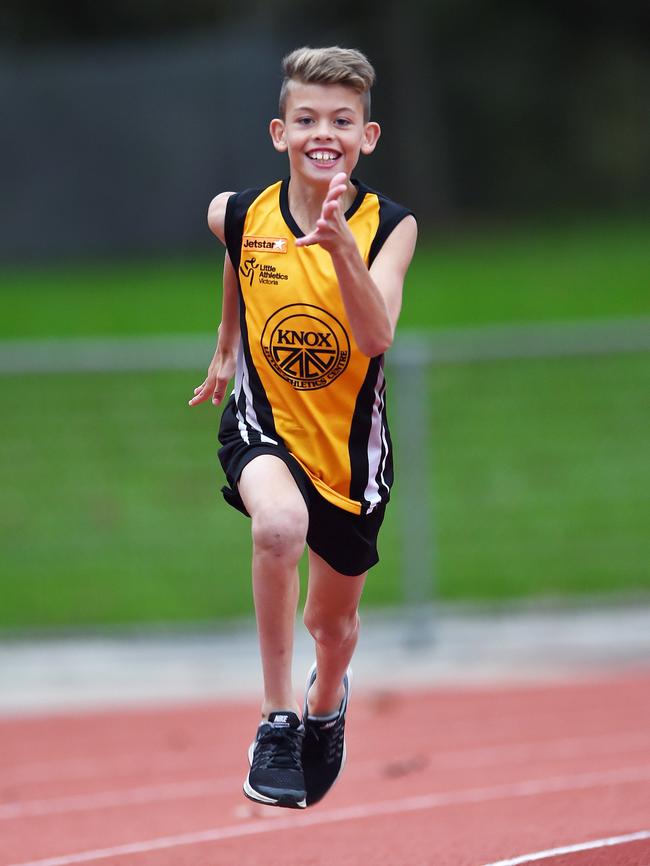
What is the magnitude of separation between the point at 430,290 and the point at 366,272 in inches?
740

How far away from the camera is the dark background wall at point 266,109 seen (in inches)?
944

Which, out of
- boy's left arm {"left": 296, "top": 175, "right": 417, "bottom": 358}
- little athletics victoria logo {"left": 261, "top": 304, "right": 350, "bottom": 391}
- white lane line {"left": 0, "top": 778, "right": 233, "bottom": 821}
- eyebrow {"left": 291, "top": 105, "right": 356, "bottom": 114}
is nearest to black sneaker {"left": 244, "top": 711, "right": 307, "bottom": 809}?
little athletics victoria logo {"left": 261, "top": 304, "right": 350, "bottom": 391}

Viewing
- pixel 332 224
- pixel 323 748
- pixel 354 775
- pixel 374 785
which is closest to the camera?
pixel 332 224

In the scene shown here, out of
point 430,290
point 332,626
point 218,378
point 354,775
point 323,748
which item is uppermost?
point 218,378

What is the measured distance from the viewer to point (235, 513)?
476 inches

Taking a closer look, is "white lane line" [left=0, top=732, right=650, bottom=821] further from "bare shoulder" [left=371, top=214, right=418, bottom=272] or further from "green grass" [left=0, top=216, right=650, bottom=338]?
"green grass" [left=0, top=216, right=650, bottom=338]

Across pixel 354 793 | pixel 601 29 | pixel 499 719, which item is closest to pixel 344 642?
pixel 354 793

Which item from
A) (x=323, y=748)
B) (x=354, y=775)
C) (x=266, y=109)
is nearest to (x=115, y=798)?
(x=354, y=775)

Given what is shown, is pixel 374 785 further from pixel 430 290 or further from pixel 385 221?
pixel 430 290

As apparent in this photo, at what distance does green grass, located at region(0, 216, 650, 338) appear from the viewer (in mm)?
20844

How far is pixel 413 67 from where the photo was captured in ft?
97.3

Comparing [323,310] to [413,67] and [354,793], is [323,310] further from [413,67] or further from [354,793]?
[413,67]

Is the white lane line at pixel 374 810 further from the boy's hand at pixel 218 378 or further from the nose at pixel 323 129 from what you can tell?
the nose at pixel 323 129

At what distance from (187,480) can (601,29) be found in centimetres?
2223
